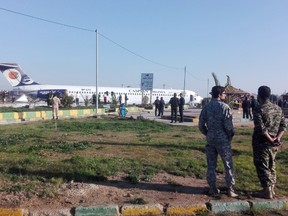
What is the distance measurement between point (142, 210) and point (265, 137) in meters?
2.28

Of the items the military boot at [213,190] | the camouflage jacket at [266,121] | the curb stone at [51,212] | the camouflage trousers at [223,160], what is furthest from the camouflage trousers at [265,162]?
the curb stone at [51,212]

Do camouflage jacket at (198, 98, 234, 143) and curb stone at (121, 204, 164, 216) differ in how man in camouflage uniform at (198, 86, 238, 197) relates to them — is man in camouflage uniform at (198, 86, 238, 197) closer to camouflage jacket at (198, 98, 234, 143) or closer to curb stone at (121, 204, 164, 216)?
camouflage jacket at (198, 98, 234, 143)

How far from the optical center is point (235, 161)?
9625 millimetres

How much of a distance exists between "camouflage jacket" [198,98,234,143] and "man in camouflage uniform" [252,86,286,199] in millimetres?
481

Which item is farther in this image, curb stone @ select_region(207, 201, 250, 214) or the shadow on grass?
the shadow on grass

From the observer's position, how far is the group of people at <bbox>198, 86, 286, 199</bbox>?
659 cm

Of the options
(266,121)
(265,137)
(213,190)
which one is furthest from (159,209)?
(266,121)

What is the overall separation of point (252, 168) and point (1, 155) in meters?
5.54

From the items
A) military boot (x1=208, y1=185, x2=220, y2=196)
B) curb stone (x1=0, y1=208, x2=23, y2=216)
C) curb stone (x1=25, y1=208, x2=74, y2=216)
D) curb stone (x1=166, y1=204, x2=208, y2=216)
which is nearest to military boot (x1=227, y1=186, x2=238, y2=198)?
military boot (x1=208, y1=185, x2=220, y2=196)

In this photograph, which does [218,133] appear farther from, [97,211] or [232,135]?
[97,211]

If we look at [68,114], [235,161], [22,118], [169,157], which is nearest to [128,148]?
[169,157]

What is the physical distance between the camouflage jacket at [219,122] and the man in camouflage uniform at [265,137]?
48 centimetres

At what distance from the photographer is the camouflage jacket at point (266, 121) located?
6.66 m

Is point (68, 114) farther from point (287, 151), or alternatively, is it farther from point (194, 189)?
point (194, 189)
